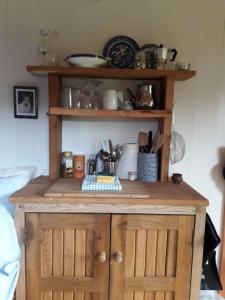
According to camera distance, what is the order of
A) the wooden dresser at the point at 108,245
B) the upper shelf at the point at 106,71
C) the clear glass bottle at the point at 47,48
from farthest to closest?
the clear glass bottle at the point at 47,48 → the upper shelf at the point at 106,71 → the wooden dresser at the point at 108,245

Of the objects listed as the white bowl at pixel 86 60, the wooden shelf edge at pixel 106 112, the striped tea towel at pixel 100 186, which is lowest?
the striped tea towel at pixel 100 186

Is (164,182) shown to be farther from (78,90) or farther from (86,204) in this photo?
(78,90)

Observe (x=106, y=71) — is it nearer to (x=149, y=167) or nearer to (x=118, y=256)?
(x=149, y=167)

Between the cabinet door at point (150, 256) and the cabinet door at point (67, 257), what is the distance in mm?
57

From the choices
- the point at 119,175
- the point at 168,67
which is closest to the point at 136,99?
the point at 168,67

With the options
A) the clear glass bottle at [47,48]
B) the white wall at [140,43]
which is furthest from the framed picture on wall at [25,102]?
the clear glass bottle at [47,48]

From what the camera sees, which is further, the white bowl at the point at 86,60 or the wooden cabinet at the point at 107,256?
the white bowl at the point at 86,60

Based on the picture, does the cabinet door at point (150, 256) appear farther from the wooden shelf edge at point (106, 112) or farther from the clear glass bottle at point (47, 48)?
the clear glass bottle at point (47, 48)

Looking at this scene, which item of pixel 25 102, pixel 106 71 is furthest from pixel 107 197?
pixel 25 102

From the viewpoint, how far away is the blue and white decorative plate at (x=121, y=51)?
59.1 inches

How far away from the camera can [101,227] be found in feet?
3.73

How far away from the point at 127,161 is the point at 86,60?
0.62m

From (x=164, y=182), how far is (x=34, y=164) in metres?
0.83

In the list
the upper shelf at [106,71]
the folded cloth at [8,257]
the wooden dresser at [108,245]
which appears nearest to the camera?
the folded cloth at [8,257]
